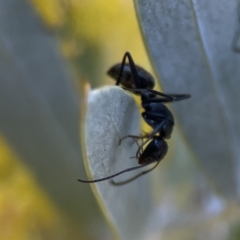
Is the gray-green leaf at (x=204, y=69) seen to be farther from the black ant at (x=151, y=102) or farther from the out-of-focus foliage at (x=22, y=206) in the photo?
the out-of-focus foliage at (x=22, y=206)

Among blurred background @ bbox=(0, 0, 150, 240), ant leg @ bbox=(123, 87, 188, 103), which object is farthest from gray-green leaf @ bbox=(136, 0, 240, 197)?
blurred background @ bbox=(0, 0, 150, 240)

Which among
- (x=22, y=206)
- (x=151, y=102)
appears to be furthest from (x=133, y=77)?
(x=22, y=206)

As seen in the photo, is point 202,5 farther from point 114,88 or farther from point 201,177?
point 201,177

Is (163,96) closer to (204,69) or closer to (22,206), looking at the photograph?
(204,69)

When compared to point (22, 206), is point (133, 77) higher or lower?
higher

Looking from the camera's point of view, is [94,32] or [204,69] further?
[94,32]

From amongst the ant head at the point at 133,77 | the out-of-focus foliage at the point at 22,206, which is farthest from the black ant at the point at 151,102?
the out-of-focus foliage at the point at 22,206
